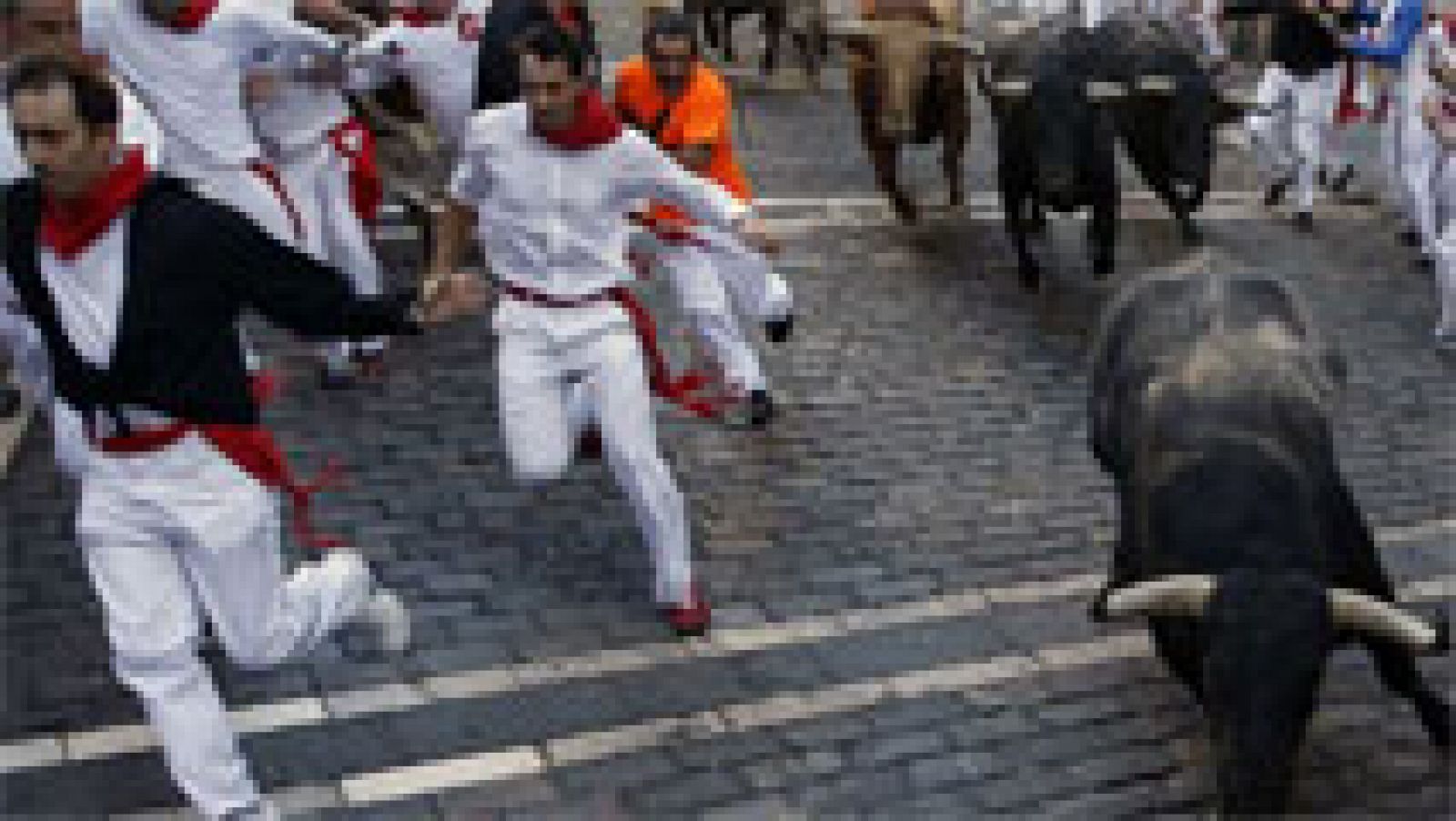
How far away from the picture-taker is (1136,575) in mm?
5984

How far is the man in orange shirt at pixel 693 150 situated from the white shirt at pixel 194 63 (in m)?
1.58

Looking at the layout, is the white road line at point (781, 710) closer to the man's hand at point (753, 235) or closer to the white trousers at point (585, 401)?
the white trousers at point (585, 401)

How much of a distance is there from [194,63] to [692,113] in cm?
227

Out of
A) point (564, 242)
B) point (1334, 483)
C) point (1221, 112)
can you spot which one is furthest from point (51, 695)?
point (1221, 112)

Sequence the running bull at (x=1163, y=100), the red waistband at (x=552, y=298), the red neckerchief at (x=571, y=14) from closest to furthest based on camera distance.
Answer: the red waistband at (x=552, y=298) < the red neckerchief at (x=571, y=14) < the running bull at (x=1163, y=100)

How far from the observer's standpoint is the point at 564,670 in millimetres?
6484

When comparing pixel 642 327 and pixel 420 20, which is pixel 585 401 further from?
pixel 420 20

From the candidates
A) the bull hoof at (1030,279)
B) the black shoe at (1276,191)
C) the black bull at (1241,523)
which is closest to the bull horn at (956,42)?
the bull hoof at (1030,279)

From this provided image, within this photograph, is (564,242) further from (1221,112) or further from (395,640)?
(1221,112)

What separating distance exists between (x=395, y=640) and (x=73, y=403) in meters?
1.66

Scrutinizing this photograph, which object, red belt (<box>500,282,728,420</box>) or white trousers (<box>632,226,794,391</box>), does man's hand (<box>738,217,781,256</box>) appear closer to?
red belt (<box>500,282,728,420</box>)

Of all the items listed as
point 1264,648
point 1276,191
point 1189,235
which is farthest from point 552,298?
point 1276,191

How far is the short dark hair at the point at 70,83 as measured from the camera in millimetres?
4566

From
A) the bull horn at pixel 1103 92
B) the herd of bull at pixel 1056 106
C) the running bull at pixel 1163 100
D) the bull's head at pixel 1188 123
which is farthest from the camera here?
the bull's head at pixel 1188 123
